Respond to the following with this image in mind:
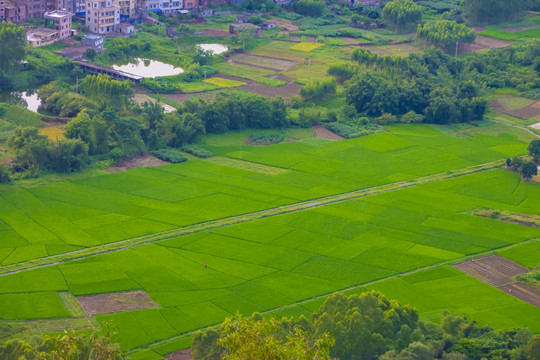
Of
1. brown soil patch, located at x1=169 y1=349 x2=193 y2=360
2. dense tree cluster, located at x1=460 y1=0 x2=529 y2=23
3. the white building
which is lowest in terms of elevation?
brown soil patch, located at x1=169 y1=349 x2=193 y2=360

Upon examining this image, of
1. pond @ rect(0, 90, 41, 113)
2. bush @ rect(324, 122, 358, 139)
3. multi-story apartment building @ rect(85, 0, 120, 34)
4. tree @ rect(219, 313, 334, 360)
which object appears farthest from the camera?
multi-story apartment building @ rect(85, 0, 120, 34)

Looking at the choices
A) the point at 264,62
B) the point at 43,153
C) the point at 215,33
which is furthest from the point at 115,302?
the point at 215,33

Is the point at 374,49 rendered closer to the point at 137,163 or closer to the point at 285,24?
the point at 285,24

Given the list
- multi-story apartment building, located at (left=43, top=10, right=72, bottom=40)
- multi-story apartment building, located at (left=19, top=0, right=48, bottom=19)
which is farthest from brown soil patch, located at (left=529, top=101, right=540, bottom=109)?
multi-story apartment building, located at (left=19, top=0, right=48, bottom=19)

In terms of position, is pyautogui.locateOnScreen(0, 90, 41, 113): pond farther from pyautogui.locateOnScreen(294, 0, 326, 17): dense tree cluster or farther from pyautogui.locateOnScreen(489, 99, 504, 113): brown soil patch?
pyautogui.locateOnScreen(294, 0, 326, 17): dense tree cluster

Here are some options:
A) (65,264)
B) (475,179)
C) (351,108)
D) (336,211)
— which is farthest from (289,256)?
(351,108)

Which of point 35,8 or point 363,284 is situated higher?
point 35,8
